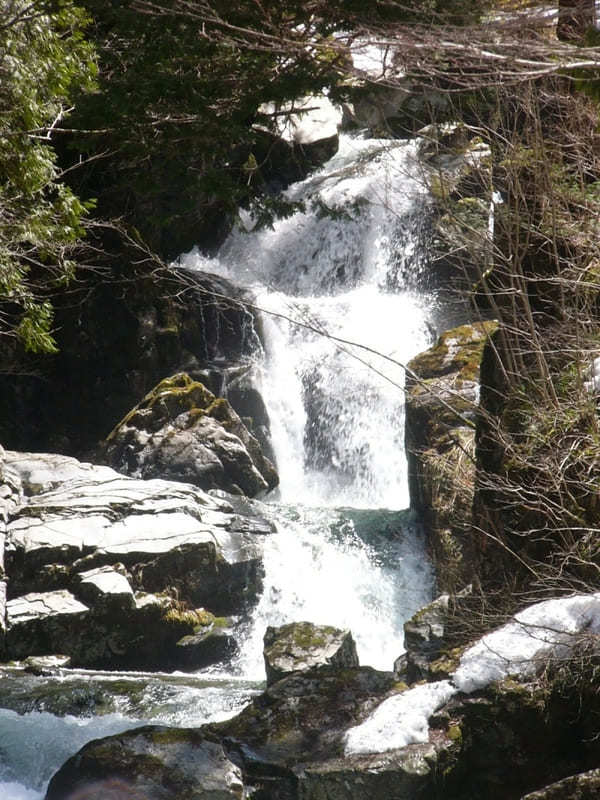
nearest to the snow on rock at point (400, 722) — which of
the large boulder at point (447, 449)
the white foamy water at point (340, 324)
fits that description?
the large boulder at point (447, 449)

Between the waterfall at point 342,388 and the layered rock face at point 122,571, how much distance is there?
1.86 feet

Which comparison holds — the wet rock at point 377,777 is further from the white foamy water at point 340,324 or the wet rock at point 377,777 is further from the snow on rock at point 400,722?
the white foamy water at point 340,324

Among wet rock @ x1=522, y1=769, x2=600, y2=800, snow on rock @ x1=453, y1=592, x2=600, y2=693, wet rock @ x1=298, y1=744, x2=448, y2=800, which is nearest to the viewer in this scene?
wet rock @ x1=522, y1=769, x2=600, y2=800

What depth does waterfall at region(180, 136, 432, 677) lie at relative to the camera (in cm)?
1138

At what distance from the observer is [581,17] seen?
24.0 ft

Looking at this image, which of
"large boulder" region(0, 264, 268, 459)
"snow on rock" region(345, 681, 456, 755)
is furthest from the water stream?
"snow on rock" region(345, 681, 456, 755)

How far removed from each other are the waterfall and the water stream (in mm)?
25

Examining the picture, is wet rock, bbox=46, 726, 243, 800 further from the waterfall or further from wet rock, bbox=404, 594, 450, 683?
the waterfall

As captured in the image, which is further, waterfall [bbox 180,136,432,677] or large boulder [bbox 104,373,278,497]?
large boulder [bbox 104,373,278,497]

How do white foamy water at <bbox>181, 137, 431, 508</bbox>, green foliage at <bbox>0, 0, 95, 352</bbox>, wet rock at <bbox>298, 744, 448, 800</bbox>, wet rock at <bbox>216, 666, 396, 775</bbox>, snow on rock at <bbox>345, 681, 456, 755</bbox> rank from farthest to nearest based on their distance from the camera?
1. white foamy water at <bbox>181, 137, 431, 508</bbox>
2. green foliage at <bbox>0, 0, 95, 352</bbox>
3. wet rock at <bbox>216, 666, 396, 775</bbox>
4. snow on rock at <bbox>345, 681, 456, 755</bbox>
5. wet rock at <bbox>298, 744, 448, 800</bbox>

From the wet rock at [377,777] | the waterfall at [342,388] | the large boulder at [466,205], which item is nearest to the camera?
the wet rock at [377,777]

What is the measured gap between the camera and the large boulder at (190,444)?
1420cm

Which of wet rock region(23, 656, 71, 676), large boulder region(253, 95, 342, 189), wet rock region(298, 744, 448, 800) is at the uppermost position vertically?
large boulder region(253, 95, 342, 189)

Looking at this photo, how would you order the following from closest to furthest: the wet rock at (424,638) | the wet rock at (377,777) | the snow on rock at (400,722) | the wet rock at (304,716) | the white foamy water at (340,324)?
the wet rock at (377,777)
the snow on rock at (400,722)
the wet rock at (304,716)
the wet rock at (424,638)
the white foamy water at (340,324)
